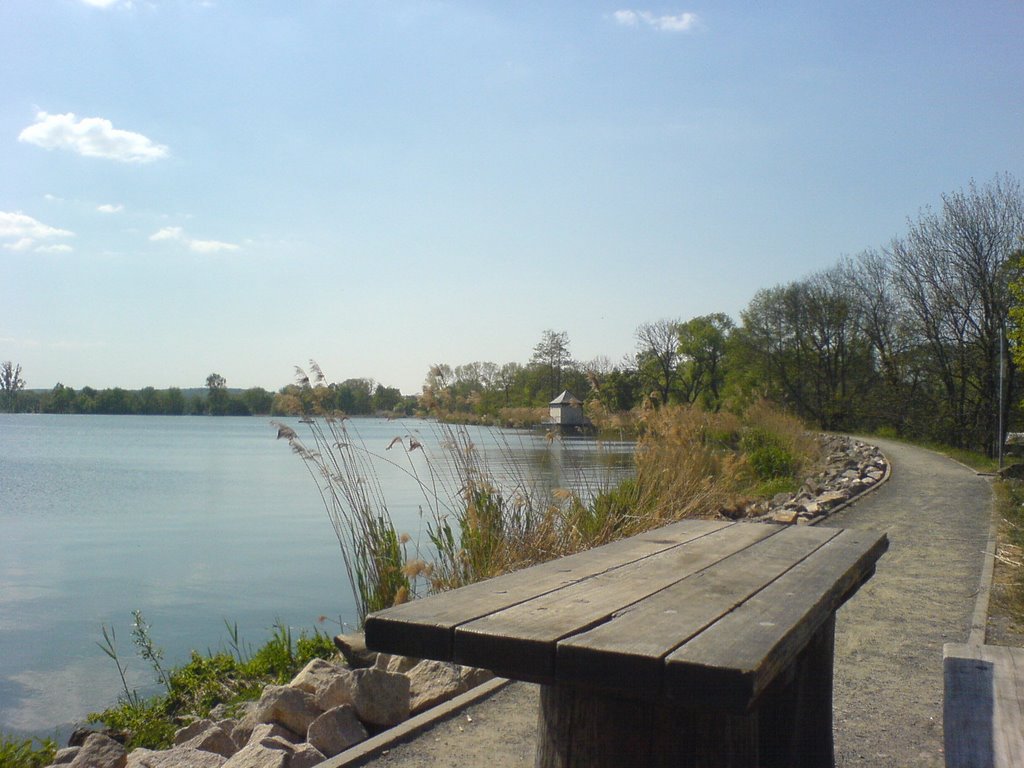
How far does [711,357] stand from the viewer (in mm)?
53031

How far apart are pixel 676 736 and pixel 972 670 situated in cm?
146

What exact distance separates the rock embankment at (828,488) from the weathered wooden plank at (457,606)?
643 cm

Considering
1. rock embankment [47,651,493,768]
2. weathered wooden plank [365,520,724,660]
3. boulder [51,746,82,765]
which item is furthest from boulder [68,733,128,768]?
weathered wooden plank [365,520,724,660]

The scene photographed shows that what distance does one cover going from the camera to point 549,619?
1.68 metres

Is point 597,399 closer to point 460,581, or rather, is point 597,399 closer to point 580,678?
point 460,581

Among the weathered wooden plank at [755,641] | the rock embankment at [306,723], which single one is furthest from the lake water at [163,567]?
the weathered wooden plank at [755,641]

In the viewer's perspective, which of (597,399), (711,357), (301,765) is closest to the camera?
(301,765)

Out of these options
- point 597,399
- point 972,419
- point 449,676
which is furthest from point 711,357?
point 449,676

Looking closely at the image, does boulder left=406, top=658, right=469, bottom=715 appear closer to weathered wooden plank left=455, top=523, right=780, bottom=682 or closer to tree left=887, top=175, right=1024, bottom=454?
weathered wooden plank left=455, top=523, right=780, bottom=682

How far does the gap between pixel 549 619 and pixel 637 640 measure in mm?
200

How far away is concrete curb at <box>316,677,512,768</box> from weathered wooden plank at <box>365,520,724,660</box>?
1115mm

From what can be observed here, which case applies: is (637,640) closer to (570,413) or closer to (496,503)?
(496,503)

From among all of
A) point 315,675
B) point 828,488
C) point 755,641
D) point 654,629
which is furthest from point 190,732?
point 828,488

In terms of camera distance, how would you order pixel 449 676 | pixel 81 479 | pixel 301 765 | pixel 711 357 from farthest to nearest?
pixel 711 357 < pixel 81 479 < pixel 449 676 < pixel 301 765
